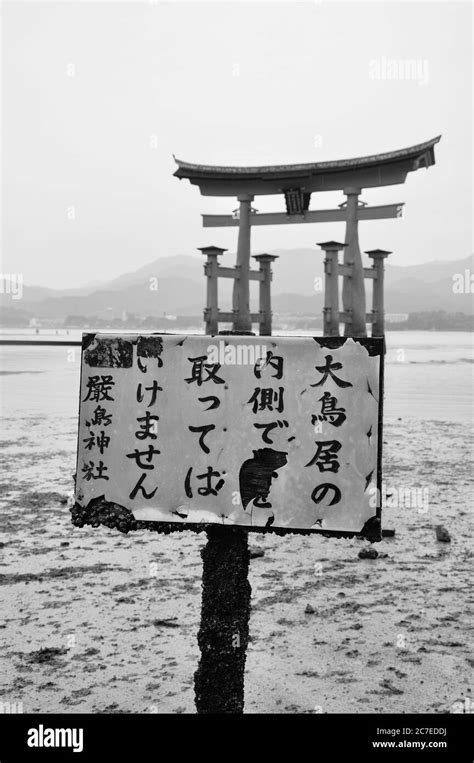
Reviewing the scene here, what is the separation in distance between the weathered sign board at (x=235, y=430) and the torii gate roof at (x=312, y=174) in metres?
13.7

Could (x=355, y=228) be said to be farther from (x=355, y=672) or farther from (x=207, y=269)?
(x=355, y=672)

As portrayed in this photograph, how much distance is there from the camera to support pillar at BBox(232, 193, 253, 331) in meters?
17.3

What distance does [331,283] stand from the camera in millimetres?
15227

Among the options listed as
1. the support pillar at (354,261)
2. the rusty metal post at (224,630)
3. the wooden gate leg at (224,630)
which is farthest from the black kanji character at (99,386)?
the support pillar at (354,261)

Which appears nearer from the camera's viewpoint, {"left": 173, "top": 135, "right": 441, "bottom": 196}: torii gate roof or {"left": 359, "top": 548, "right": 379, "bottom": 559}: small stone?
{"left": 359, "top": 548, "right": 379, "bottom": 559}: small stone

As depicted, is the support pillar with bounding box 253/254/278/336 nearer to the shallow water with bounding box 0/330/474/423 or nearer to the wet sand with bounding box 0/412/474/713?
the shallow water with bounding box 0/330/474/423

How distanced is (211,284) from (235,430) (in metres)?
15.7

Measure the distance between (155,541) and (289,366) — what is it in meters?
2.92

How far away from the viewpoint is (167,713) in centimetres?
238

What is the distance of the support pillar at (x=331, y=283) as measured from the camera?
14.9 metres

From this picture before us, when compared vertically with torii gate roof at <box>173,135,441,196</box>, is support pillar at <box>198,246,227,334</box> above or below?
below

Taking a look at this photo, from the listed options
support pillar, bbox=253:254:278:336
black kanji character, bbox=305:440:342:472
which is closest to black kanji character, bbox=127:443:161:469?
black kanji character, bbox=305:440:342:472

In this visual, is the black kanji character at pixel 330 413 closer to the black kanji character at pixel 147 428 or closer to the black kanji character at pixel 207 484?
the black kanji character at pixel 207 484
